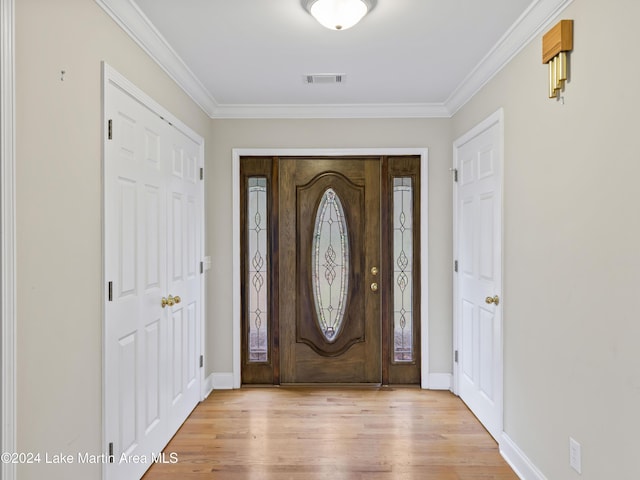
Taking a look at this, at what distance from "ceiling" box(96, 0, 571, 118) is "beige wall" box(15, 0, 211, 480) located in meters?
0.41

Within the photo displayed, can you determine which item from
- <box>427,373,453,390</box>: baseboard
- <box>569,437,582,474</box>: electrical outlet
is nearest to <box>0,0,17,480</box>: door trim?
<box>569,437,582,474</box>: electrical outlet

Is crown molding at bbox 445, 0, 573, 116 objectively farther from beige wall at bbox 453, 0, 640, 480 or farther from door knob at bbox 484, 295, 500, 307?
door knob at bbox 484, 295, 500, 307

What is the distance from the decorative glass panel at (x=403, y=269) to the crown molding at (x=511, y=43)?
936mm

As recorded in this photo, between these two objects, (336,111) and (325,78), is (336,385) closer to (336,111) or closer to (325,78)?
(336,111)

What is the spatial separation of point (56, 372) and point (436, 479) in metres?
2.03

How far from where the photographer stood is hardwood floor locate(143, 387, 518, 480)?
2564 millimetres

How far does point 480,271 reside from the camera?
3.23 metres

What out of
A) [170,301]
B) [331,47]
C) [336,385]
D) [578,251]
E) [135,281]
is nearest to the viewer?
[578,251]

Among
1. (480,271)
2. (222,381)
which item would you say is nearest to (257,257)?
(222,381)

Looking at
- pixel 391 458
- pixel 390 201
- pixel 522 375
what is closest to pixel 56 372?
pixel 391 458

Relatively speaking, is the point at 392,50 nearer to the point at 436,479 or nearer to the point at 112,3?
the point at 112,3

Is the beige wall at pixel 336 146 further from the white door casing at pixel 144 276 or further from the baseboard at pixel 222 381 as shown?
the white door casing at pixel 144 276

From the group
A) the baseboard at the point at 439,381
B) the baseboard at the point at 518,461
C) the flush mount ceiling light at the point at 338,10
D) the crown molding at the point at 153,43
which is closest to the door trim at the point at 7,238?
the crown molding at the point at 153,43

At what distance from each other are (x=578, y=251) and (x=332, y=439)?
196 cm
